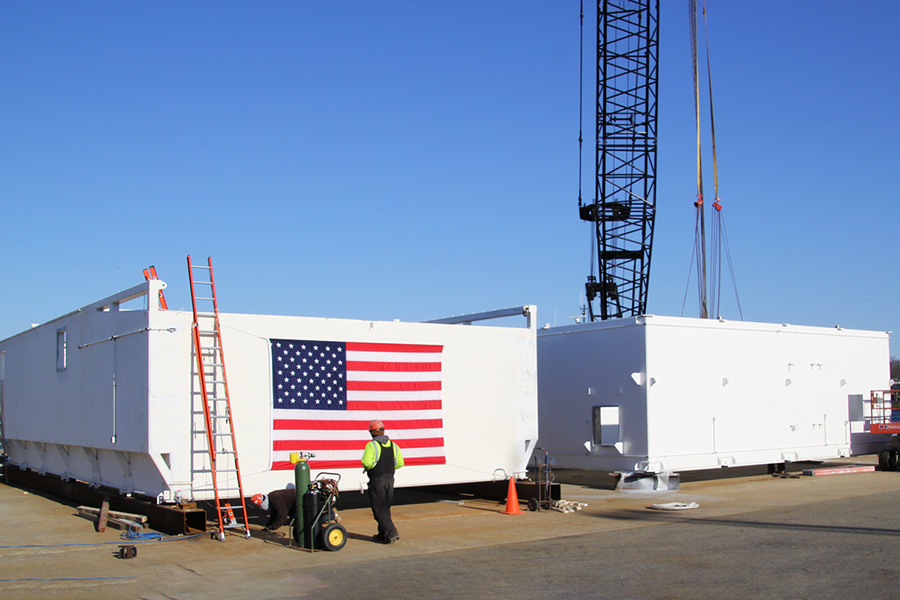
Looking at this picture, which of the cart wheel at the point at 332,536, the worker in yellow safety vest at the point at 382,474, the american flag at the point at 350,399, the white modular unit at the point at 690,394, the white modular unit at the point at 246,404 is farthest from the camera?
the white modular unit at the point at 690,394

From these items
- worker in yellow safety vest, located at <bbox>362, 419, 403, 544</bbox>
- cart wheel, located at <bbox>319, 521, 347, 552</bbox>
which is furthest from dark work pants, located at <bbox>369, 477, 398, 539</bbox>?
cart wheel, located at <bbox>319, 521, 347, 552</bbox>

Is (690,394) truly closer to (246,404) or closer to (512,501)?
(512,501)

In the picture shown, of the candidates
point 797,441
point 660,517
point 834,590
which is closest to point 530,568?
point 834,590

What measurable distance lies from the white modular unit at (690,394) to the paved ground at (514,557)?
2332 mm

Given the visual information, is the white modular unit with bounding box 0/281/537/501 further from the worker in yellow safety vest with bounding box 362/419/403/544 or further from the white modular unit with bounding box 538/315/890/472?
the white modular unit with bounding box 538/315/890/472

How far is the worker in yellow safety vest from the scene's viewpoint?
10672 mm

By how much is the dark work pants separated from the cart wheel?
0.50 meters

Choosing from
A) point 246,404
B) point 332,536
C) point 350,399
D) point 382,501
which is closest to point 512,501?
point 350,399

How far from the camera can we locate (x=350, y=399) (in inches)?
517

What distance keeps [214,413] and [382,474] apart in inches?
103

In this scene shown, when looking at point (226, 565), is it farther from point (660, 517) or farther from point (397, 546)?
point (660, 517)

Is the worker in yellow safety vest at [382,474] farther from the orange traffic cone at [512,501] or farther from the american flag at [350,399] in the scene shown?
the orange traffic cone at [512,501]

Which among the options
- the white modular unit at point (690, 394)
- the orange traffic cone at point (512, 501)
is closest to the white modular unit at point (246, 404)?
the orange traffic cone at point (512, 501)

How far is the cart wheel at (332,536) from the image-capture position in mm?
10344
